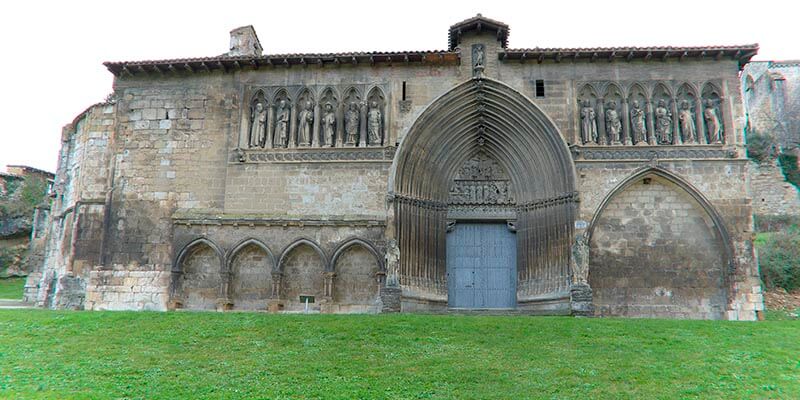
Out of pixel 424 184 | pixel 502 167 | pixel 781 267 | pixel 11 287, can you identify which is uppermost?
pixel 502 167

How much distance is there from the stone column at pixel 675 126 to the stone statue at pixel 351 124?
321 inches

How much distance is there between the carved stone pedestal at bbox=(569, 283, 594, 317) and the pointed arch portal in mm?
672

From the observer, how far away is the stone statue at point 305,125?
52.2ft

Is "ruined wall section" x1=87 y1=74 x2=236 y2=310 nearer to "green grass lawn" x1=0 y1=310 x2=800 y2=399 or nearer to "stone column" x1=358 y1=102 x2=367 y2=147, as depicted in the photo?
"stone column" x1=358 y1=102 x2=367 y2=147

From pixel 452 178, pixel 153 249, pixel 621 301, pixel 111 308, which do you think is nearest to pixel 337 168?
pixel 452 178

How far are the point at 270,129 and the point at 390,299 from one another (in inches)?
226

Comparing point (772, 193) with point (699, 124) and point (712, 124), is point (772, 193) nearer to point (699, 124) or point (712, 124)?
point (712, 124)

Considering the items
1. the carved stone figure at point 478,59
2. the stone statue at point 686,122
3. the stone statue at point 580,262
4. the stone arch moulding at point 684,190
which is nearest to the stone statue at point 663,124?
the stone statue at point 686,122

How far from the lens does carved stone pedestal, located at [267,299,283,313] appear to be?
14.8m

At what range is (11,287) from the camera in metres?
25.4

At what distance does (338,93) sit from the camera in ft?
52.7

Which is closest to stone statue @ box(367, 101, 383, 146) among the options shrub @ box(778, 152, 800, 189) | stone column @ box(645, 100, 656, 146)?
stone column @ box(645, 100, 656, 146)

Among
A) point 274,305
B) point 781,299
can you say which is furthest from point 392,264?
point 781,299

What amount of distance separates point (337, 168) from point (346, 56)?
2.99 m
